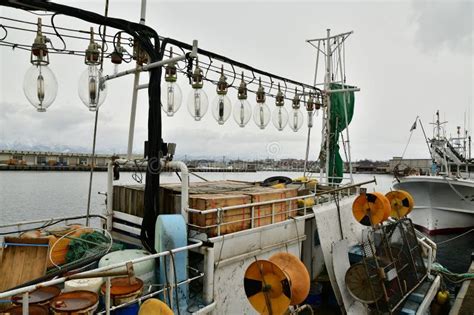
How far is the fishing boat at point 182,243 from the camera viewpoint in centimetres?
417

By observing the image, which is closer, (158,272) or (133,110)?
(158,272)

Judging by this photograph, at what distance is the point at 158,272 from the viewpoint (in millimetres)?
4922

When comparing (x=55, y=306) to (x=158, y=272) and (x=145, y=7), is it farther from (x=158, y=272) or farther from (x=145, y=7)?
(x=145, y=7)

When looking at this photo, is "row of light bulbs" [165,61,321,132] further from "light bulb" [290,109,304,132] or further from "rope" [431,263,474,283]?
"rope" [431,263,474,283]

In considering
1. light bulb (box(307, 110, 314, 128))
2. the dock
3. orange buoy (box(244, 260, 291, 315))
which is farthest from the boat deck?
orange buoy (box(244, 260, 291, 315))

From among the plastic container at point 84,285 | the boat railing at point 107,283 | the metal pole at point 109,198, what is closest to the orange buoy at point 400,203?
the boat railing at point 107,283

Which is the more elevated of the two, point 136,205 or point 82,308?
point 136,205

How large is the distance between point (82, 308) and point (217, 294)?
232cm

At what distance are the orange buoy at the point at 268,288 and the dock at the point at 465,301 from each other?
7208mm

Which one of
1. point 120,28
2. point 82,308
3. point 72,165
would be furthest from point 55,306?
point 72,165

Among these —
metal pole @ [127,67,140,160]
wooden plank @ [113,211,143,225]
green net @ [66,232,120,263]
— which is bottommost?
green net @ [66,232,120,263]

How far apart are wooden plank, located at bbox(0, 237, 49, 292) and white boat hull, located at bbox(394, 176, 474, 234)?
22.4 metres

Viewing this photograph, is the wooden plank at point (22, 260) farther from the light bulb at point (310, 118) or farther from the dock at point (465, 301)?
the dock at point (465, 301)

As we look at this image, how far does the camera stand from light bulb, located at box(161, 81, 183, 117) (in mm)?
5824
